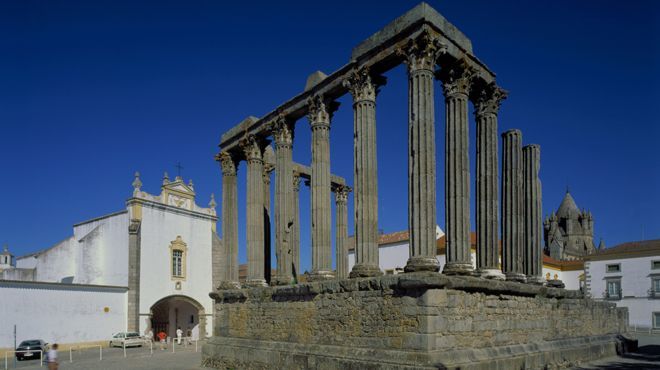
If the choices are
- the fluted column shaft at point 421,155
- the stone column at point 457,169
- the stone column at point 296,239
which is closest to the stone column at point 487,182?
the stone column at point 457,169

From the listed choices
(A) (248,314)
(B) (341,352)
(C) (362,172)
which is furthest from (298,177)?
(B) (341,352)

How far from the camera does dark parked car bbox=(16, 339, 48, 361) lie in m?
23.9

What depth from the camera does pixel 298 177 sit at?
72.6 feet

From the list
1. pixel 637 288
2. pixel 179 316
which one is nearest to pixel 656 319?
pixel 637 288

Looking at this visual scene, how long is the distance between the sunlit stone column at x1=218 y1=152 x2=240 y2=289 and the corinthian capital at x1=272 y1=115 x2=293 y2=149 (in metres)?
3.56

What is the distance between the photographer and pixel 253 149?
19.4 metres

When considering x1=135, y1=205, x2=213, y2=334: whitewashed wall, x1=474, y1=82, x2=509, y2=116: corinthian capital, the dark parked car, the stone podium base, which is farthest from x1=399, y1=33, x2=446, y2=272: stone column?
x1=135, y1=205, x2=213, y2=334: whitewashed wall

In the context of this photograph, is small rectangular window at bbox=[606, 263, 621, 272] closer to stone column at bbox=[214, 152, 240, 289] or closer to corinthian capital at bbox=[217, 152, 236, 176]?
stone column at bbox=[214, 152, 240, 289]

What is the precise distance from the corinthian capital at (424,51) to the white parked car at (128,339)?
2185 cm

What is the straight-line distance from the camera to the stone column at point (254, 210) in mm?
18348

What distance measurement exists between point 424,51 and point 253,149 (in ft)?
28.1

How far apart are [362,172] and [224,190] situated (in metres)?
8.34

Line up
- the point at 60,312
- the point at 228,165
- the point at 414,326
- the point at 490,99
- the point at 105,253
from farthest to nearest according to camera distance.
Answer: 1. the point at 105,253
2. the point at 60,312
3. the point at 228,165
4. the point at 490,99
5. the point at 414,326

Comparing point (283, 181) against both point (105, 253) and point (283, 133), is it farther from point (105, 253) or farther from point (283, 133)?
point (105, 253)
